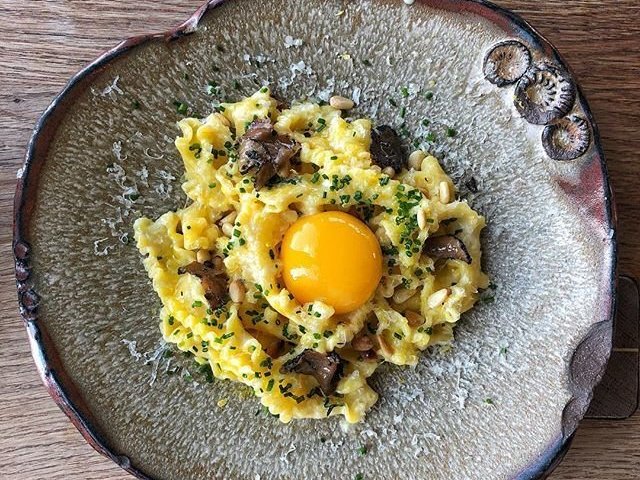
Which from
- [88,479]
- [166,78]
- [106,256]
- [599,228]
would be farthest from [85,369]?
[599,228]

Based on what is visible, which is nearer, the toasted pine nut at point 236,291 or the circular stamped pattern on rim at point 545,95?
the circular stamped pattern on rim at point 545,95

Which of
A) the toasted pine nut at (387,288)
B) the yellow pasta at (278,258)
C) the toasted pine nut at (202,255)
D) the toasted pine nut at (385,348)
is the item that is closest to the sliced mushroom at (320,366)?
the yellow pasta at (278,258)

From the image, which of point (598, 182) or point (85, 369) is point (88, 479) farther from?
point (598, 182)

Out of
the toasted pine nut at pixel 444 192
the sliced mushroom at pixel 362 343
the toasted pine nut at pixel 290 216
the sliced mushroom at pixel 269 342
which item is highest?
the toasted pine nut at pixel 444 192

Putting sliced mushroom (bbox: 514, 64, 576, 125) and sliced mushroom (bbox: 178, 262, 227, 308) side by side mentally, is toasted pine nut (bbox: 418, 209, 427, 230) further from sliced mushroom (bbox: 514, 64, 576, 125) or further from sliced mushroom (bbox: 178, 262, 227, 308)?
sliced mushroom (bbox: 178, 262, 227, 308)

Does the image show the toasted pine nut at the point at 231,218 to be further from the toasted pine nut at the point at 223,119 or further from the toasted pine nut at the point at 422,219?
the toasted pine nut at the point at 422,219

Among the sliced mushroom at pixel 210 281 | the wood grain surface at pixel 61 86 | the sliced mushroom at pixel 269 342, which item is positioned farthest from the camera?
the wood grain surface at pixel 61 86
